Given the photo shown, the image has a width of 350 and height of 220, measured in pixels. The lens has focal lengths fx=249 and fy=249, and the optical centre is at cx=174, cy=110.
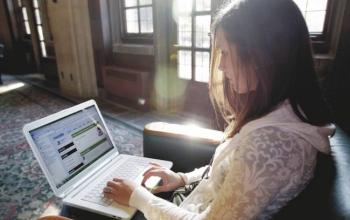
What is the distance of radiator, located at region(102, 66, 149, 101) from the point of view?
11.1 feet

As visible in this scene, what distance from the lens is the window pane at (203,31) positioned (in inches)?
106

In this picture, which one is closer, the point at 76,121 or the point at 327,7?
the point at 76,121

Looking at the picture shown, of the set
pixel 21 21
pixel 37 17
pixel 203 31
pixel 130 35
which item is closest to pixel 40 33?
pixel 37 17

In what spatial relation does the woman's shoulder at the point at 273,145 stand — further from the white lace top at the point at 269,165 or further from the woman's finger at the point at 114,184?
the woman's finger at the point at 114,184

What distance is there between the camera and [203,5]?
2670 mm

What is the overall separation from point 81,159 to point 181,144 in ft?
1.46

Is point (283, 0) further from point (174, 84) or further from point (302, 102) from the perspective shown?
point (174, 84)

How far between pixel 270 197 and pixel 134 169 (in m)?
0.62

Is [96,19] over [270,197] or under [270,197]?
over

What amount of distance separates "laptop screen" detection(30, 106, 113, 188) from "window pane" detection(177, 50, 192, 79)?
2.10 meters

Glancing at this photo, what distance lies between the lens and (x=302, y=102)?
610 millimetres

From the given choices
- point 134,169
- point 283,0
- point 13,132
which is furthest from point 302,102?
point 13,132

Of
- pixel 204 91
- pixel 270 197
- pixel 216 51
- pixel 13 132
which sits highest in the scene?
pixel 216 51

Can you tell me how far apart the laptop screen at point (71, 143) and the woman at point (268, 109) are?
18.7 inches
